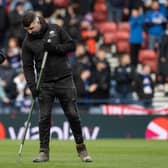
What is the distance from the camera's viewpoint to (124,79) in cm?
2295

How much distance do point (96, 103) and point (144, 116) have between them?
4.96 ft

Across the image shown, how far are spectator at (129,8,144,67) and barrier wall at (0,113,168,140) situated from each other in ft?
11.6

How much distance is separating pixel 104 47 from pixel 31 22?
1438cm

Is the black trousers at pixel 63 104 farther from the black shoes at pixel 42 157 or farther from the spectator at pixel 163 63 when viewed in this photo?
the spectator at pixel 163 63

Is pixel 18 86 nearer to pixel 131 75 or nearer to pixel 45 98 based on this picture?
pixel 131 75

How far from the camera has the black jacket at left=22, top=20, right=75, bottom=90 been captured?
41.3 feet

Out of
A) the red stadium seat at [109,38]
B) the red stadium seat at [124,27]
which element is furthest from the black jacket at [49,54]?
the red stadium seat at [124,27]

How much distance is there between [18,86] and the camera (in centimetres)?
2256

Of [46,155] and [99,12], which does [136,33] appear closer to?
[99,12]

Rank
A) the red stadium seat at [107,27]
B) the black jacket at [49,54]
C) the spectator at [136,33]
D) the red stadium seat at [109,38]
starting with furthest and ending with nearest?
the red stadium seat at [107,27] < the red stadium seat at [109,38] < the spectator at [136,33] < the black jacket at [49,54]

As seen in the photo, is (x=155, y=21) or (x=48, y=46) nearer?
(x=48, y=46)

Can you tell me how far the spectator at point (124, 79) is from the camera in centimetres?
2292

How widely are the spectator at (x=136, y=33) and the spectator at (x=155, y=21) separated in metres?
0.25

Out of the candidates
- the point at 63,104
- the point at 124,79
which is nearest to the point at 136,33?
the point at 124,79
